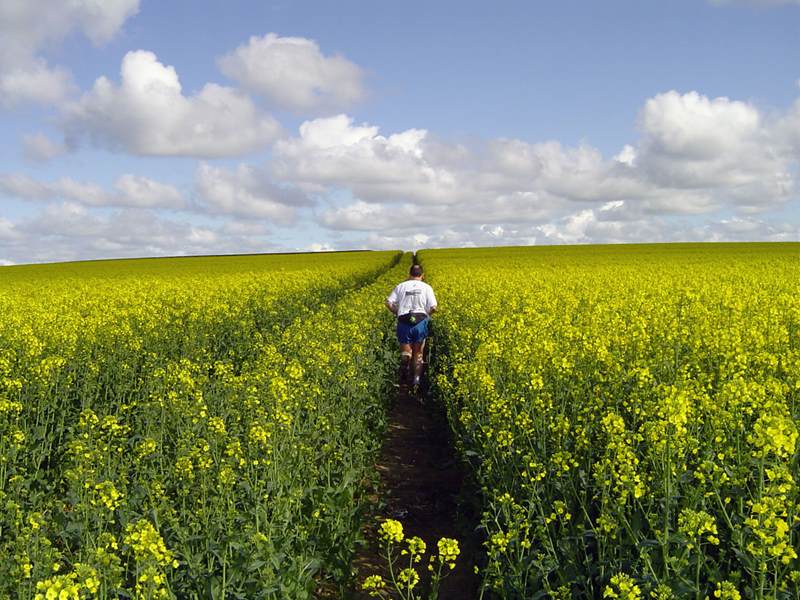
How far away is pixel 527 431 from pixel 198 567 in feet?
10.1

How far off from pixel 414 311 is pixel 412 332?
1.44ft

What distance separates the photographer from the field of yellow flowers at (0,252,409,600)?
437 cm

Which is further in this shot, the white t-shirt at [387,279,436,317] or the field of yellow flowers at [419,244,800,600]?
the white t-shirt at [387,279,436,317]

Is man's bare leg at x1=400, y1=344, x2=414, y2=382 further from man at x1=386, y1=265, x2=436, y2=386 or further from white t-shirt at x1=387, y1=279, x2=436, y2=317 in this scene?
white t-shirt at x1=387, y1=279, x2=436, y2=317

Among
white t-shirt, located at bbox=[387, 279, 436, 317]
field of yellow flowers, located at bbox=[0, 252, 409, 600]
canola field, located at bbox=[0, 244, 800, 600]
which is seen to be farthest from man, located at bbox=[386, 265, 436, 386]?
field of yellow flowers, located at bbox=[0, 252, 409, 600]

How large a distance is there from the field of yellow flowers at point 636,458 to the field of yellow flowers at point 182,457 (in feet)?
4.88

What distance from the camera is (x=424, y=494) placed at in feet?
27.1

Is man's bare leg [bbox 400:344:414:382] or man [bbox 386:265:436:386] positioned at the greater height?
man [bbox 386:265:436:386]

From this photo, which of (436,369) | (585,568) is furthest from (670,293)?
(585,568)

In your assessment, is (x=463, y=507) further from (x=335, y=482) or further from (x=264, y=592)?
(x=264, y=592)

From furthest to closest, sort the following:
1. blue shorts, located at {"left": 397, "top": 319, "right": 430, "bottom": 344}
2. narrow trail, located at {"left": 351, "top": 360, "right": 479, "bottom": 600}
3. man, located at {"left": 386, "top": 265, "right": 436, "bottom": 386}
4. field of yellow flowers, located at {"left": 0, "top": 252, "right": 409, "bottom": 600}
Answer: blue shorts, located at {"left": 397, "top": 319, "right": 430, "bottom": 344} < man, located at {"left": 386, "top": 265, "right": 436, "bottom": 386} < narrow trail, located at {"left": 351, "top": 360, "right": 479, "bottom": 600} < field of yellow flowers, located at {"left": 0, "top": 252, "right": 409, "bottom": 600}

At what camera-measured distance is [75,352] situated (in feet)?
37.4

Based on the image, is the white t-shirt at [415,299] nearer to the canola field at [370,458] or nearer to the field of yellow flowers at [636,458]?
the canola field at [370,458]

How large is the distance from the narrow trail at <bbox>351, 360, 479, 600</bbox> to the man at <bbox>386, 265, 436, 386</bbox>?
4.31ft
